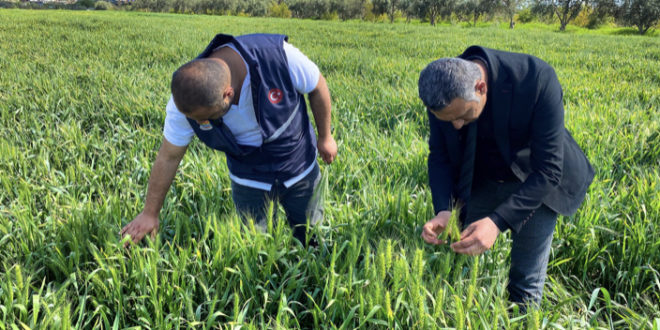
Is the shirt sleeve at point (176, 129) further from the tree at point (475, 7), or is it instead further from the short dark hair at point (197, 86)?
the tree at point (475, 7)

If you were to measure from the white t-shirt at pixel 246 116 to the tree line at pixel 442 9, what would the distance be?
51676mm

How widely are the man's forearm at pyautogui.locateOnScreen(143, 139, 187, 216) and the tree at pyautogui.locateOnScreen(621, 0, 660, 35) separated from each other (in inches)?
2041

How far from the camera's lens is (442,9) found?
194 feet

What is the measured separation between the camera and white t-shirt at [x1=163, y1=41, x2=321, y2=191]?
1882 millimetres

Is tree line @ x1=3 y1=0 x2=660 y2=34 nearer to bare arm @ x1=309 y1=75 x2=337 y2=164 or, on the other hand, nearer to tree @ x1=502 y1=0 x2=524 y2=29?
tree @ x1=502 y1=0 x2=524 y2=29

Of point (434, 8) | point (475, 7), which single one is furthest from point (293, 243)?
point (475, 7)

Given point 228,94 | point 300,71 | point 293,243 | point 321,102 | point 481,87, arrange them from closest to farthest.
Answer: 1. point 481,87
2. point 228,94
3. point 300,71
4. point 321,102
5. point 293,243

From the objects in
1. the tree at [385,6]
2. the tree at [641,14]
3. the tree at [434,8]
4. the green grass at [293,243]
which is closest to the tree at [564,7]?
the tree at [641,14]

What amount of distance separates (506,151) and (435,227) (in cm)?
47

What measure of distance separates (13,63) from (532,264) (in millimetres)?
9608

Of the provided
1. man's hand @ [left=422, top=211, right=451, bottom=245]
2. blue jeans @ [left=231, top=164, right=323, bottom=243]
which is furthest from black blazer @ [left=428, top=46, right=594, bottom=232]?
blue jeans @ [left=231, top=164, right=323, bottom=243]

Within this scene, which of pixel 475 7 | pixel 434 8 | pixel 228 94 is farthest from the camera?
Result: pixel 434 8

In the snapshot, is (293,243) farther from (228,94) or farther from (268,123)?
(228,94)

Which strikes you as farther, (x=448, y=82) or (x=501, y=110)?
(x=501, y=110)
